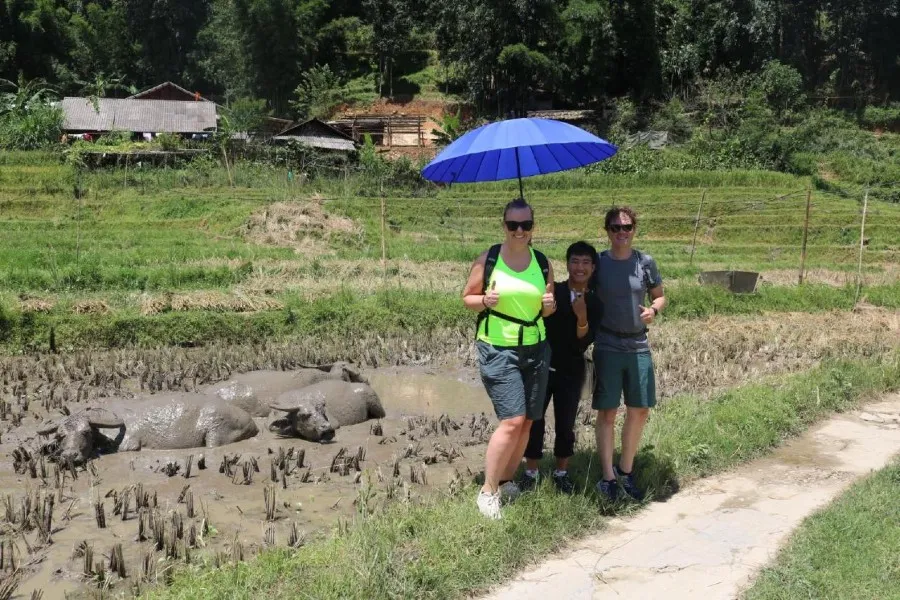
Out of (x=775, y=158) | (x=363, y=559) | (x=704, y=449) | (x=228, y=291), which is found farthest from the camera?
(x=775, y=158)

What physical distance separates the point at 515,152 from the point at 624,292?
1075 millimetres

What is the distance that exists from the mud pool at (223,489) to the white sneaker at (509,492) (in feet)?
2.13

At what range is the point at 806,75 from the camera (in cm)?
3928

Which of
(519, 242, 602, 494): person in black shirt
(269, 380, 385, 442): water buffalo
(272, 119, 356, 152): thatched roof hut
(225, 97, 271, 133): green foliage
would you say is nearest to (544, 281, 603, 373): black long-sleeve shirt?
(519, 242, 602, 494): person in black shirt

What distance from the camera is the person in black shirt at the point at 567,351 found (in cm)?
493

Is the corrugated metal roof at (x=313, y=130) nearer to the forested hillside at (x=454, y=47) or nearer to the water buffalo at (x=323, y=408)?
the forested hillside at (x=454, y=47)

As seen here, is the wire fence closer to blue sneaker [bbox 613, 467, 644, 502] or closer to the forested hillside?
blue sneaker [bbox 613, 467, 644, 502]

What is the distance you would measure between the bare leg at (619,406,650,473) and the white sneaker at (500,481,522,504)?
0.71m

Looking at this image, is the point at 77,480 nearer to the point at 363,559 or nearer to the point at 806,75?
the point at 363,559

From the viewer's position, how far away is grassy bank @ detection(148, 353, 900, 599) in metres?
3.99

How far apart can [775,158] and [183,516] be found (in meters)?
28.7

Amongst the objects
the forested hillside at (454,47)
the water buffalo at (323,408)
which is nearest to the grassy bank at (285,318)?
the water buffalo at (323,408)

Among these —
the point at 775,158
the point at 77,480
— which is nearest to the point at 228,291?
the point at 77,480

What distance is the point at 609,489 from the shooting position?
5184 millimetres
